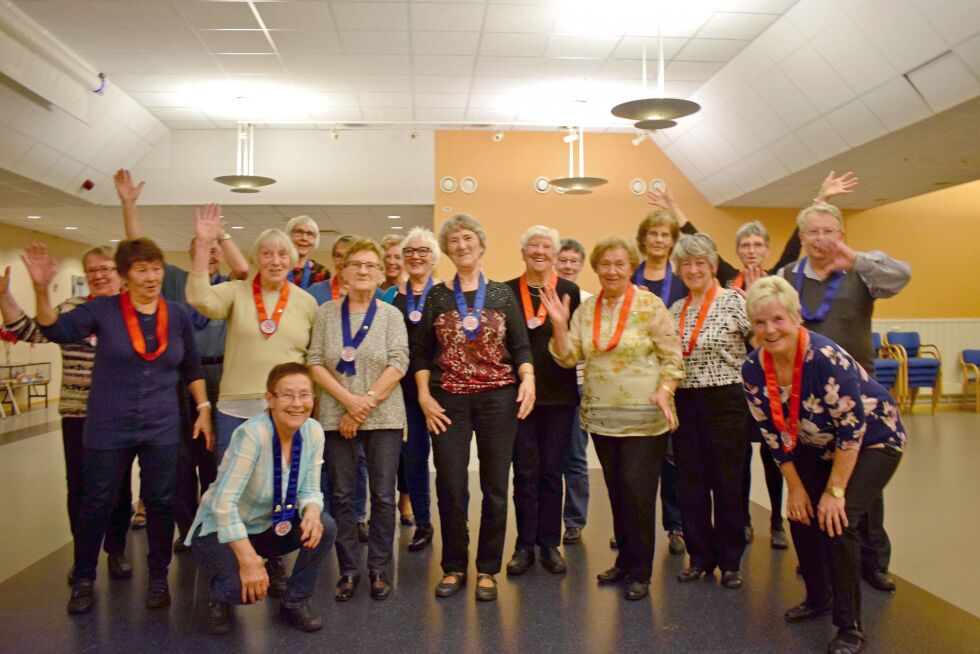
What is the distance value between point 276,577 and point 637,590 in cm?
159

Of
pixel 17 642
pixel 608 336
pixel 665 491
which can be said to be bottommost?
pixel 17 642

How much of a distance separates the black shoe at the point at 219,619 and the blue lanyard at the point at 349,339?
104cm

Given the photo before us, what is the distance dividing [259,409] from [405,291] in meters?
1.00

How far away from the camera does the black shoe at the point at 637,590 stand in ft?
9.73

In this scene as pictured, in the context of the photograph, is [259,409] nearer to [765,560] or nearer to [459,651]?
[459,651]

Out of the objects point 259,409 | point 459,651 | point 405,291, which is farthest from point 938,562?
point 259,409

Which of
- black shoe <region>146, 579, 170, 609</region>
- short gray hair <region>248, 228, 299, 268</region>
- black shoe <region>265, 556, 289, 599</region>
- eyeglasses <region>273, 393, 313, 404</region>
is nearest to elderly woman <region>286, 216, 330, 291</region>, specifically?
short gray hair <region>248, 228, 299, 268</region>

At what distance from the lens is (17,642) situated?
2619 millimetres

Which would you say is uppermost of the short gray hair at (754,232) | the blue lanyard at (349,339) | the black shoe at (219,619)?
the short gray hair at (754,232)

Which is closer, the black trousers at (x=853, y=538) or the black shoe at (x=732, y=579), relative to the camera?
the black trousers at (x=853, y=538)

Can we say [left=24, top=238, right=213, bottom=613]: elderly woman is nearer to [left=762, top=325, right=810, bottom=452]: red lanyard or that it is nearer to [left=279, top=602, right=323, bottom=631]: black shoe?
[left=279, top=602, right=323, bottom=631]: black shoe

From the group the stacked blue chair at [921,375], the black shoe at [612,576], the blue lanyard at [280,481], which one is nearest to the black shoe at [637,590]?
the black shoe at [612,576]

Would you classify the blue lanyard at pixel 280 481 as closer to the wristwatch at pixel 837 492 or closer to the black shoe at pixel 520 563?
the black shoe at pixel 520 563

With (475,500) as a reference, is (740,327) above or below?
above
